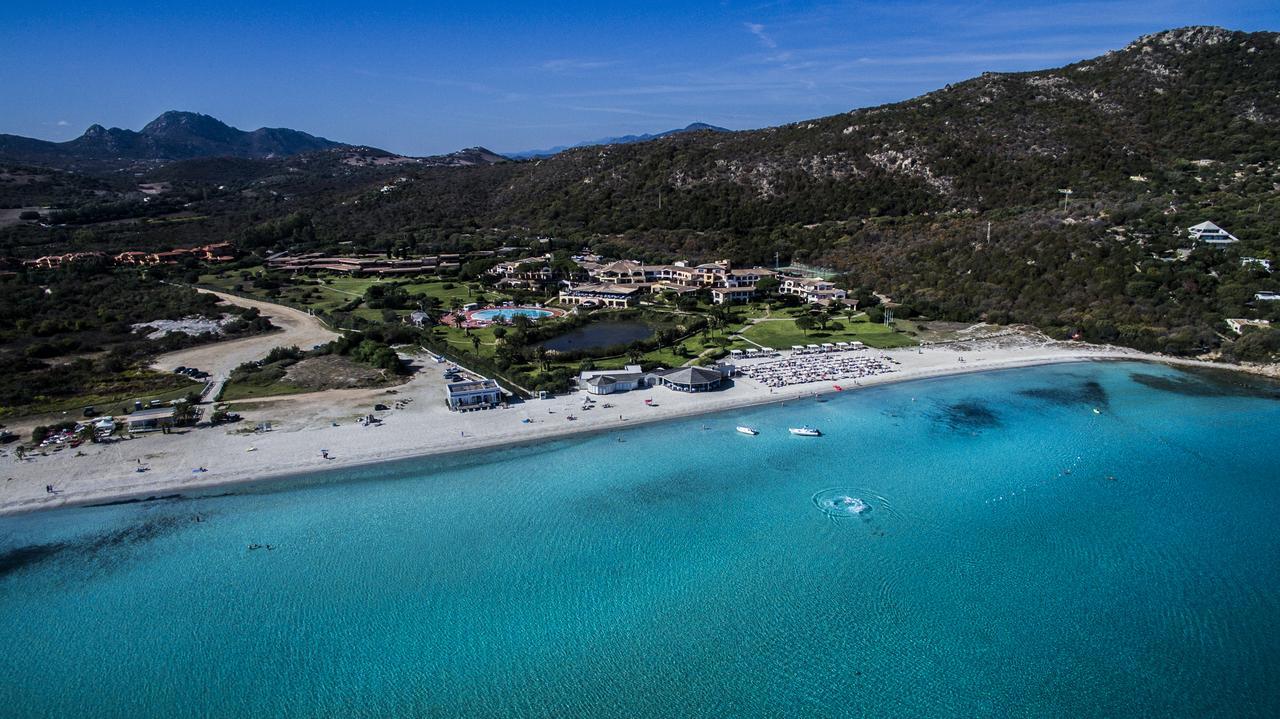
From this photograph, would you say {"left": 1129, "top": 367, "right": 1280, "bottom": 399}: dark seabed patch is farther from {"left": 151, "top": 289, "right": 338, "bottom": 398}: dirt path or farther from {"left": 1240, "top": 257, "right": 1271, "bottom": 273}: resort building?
{"left": 151, "top": 289, "right": 338, "bottom": 398}: dirt path

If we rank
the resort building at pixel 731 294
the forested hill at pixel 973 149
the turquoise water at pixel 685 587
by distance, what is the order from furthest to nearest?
1. the forested hill at pixel 973 149
2. the resort building at pixel 731 294
3. the turquoise water at pixel 685 587

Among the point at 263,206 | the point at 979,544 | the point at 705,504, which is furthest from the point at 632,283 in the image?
the point at 263,206

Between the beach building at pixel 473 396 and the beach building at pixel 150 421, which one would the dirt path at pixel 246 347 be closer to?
the beach building at pixel 150 421

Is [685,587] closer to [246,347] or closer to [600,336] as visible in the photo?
[600,336]

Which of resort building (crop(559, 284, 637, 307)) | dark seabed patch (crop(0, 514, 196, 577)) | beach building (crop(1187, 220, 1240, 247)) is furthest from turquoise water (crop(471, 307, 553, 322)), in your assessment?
beach building (crop(1187, 220, 1240, 247))

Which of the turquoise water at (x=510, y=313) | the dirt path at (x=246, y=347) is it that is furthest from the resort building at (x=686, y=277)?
the dirt path at (x=246, y=347)
